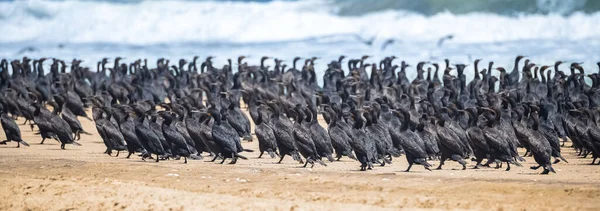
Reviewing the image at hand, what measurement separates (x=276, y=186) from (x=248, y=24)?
170 ft

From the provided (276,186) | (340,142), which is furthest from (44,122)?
(276,186)

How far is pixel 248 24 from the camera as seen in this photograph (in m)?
68.4

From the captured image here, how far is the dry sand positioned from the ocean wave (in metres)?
37.6

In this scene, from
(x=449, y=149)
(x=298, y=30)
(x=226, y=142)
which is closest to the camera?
(x=449, y=149)

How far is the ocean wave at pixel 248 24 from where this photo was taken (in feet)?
190

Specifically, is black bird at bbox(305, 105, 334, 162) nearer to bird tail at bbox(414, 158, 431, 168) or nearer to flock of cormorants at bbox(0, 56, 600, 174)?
Result: flock of cormorants at bbox(0, 56, 600, 174)

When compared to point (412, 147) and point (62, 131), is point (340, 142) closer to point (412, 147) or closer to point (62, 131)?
point (412, 147)

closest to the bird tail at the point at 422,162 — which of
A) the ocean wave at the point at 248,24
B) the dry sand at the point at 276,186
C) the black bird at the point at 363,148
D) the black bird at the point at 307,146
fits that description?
the dry sand at the point at 276,186

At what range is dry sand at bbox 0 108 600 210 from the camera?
50.8 ft

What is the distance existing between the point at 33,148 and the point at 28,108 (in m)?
4.76

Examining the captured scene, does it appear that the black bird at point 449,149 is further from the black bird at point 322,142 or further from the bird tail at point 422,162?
the black bird at point 322,142

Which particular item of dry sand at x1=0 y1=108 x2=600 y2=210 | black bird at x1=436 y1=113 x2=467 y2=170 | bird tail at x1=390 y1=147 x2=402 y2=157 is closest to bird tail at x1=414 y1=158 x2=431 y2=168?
dry sand at x1=0 y1=108 x2=600 y2=210

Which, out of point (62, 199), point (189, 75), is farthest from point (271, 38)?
point (62, 199)

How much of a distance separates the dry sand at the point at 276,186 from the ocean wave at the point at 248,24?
37577 mm
